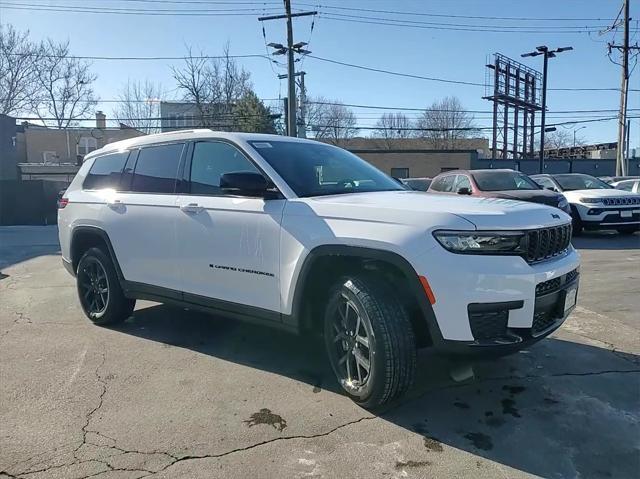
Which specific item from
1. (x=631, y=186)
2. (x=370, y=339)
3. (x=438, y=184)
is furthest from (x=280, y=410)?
(x=631, y=186)

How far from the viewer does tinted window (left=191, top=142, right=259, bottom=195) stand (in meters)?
4.18

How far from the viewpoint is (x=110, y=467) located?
2.78 m

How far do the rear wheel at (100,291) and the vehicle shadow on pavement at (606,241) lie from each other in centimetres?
951

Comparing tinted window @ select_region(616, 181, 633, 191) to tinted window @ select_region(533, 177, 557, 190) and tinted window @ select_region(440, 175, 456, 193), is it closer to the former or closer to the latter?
tinted window @ select_region(533, 177, 557, 190)

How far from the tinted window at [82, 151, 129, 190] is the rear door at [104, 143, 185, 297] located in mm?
144

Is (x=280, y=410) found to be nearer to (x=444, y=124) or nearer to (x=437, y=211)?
(x=437, y=211)

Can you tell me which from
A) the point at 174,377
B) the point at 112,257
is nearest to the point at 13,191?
the point at 112,257

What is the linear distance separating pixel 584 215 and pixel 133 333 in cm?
1107

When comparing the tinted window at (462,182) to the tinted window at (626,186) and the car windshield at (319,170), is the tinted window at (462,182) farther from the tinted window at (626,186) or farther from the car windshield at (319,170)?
the tinted window at (626,186)

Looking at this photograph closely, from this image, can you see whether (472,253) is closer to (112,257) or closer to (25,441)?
(25,441)

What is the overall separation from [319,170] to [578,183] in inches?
461

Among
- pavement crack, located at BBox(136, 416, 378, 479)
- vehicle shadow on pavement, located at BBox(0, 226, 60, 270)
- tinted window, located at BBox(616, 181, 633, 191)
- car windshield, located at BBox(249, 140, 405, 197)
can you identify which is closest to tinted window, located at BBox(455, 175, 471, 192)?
car windshield, located at BBox(249, 140, 405, 197)

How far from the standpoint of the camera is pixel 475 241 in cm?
297

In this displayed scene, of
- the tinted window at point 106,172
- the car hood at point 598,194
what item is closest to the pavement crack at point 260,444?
the tinted window at point 106,172
